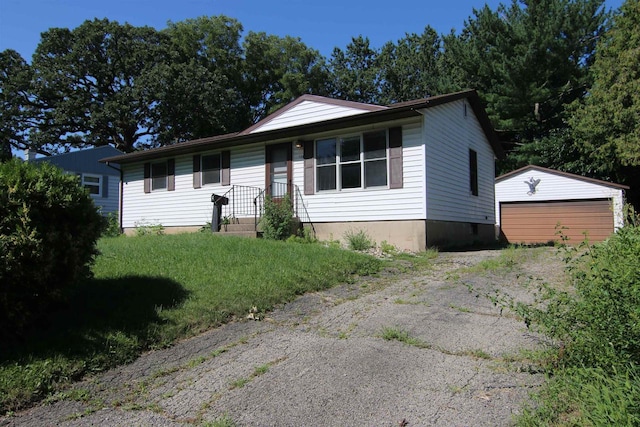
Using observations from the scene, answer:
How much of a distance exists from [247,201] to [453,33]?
28711mm

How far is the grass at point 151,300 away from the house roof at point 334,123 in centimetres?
402

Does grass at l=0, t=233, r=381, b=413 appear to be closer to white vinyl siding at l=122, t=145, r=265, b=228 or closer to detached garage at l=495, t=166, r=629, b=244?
white vinyl siding at l=122, t=145, r=265, b=228

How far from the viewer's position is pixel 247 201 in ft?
45.2

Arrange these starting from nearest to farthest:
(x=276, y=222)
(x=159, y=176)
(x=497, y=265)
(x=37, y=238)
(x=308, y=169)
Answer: (x=37, y=238) → (x=497, y=265) → (x=276, y=222) → (x=308, y=169) → (x=159, y=176)

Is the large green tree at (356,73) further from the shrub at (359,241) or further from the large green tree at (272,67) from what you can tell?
the shrub at (359,241)

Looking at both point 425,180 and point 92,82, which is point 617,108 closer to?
point 425,180

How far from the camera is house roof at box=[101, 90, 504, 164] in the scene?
1088cm

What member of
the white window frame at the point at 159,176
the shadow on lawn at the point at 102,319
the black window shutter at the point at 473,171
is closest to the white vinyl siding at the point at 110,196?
the white window frame at the point at 159,176

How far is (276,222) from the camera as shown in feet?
37.9

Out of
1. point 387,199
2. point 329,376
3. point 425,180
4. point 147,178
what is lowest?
point 329,376

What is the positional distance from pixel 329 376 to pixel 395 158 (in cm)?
824

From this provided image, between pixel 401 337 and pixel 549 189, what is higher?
pixel 549 189

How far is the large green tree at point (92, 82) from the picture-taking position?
101 feet

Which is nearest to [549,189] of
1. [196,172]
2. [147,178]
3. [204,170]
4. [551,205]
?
[551,205]
